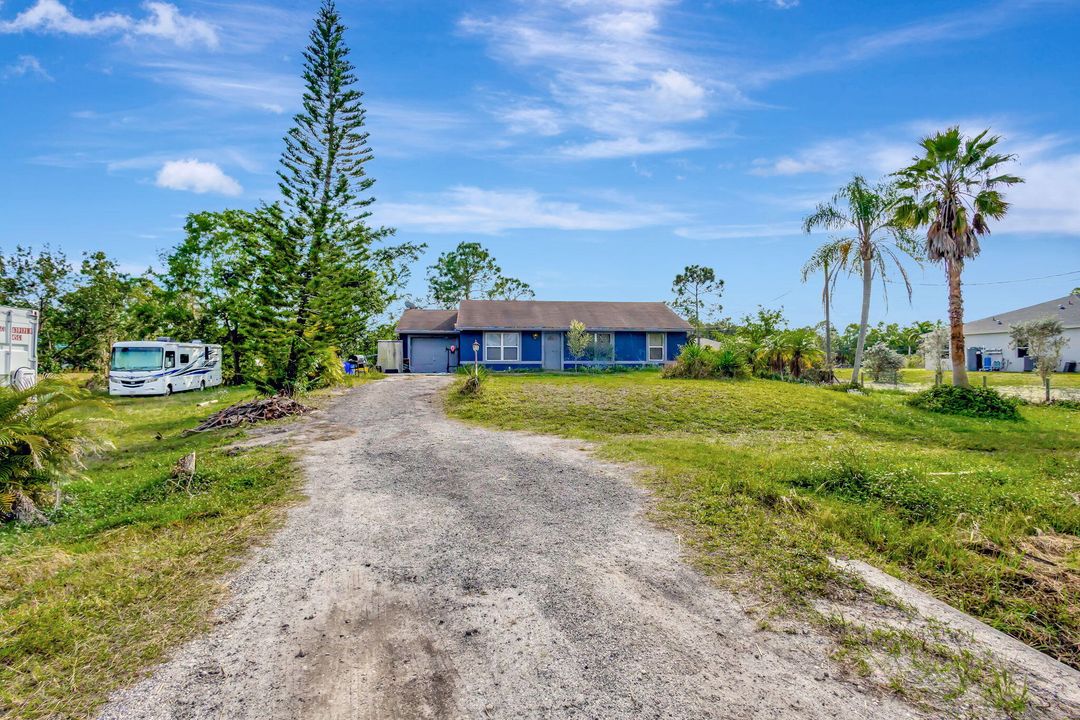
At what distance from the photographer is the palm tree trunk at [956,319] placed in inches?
638

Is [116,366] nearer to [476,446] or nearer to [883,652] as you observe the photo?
[476,446]

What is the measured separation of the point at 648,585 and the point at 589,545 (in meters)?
0.87

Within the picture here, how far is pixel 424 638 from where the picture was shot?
10.9 ft

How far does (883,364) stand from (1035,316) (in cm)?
1837

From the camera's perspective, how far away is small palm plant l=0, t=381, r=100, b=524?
6.13 metres

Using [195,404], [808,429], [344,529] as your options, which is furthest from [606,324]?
[344,529]

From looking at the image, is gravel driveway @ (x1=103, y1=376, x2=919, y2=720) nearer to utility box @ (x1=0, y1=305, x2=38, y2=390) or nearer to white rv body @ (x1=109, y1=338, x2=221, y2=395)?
utility box @ (x1=0, y1=305, x2=38, y2=390)

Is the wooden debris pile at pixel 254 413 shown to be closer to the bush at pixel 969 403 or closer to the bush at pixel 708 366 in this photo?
the bush at pixel 708 366

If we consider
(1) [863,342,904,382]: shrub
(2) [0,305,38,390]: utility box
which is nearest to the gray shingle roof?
(1) [863,342,904,382]: shrub

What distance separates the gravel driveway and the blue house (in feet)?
→ 70.7

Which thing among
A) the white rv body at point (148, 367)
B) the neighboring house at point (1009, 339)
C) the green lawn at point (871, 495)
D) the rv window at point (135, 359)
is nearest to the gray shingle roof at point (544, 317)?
the white rv body at point (148, 367)

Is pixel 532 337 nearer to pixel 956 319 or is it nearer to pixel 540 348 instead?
pixel 540 348

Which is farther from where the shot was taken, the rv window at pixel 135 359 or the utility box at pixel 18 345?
the rv window at pixel 135 359

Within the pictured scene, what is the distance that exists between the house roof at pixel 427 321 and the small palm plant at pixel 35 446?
70.9 feet
